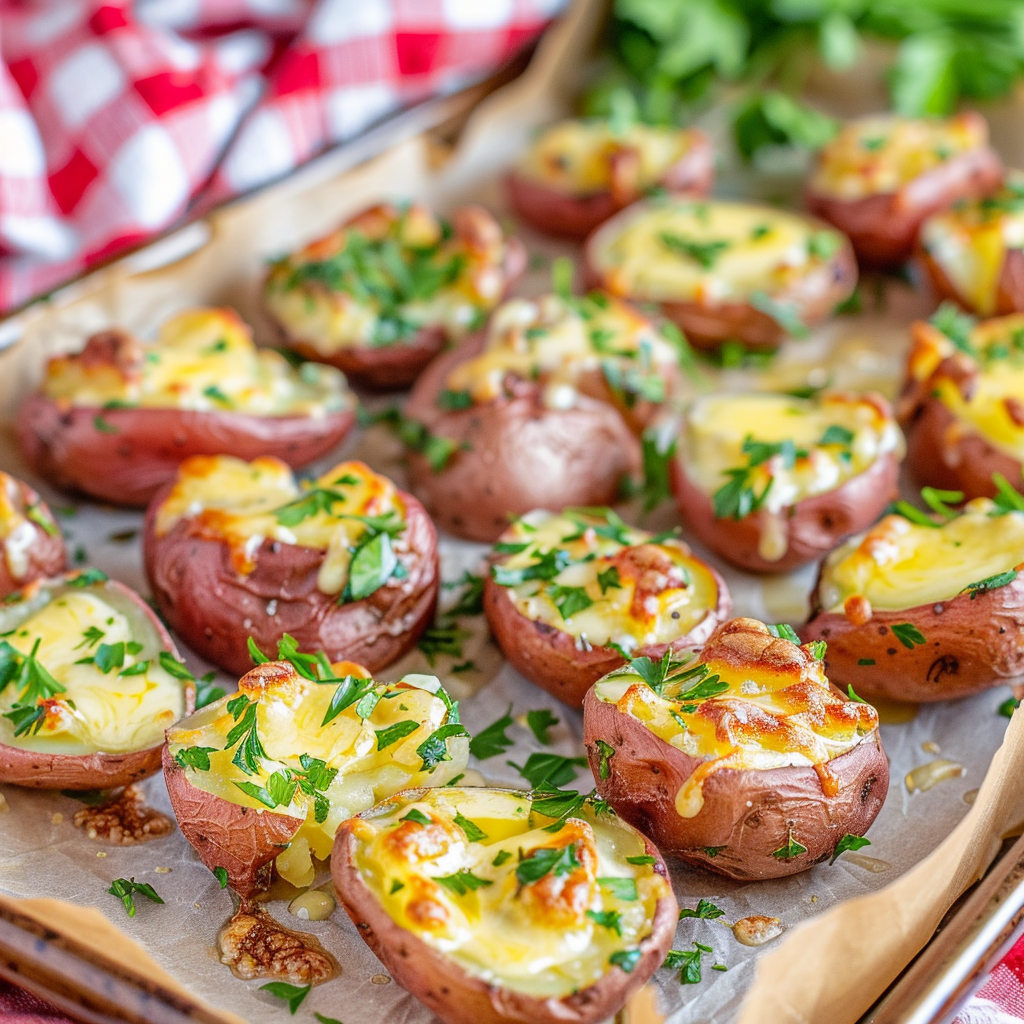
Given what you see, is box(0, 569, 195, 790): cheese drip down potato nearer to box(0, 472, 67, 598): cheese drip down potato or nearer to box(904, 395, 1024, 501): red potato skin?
box(0, 472, 67, 598): cheese drip down potato

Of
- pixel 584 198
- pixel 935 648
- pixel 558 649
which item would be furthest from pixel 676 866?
pixel 584 198

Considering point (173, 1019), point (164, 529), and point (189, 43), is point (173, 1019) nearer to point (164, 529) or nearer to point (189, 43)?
point (164, 529)

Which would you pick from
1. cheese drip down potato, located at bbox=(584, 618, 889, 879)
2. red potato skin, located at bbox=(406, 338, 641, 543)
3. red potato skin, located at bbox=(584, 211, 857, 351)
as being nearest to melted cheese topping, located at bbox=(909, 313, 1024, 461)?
red potato skin, located at bbox=(584, 211, 857, 351)

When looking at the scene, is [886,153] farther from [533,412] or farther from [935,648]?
[935,648]

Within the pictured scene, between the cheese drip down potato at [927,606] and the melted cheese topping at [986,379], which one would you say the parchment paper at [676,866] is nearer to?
the cheese drip down potato at [927,606]

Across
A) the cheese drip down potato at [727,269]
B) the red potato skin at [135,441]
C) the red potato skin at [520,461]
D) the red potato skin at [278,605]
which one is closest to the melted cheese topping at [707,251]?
the cheese drip down potato at [727,269]

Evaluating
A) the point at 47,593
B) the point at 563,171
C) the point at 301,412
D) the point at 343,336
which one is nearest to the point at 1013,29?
the point at 563,171
